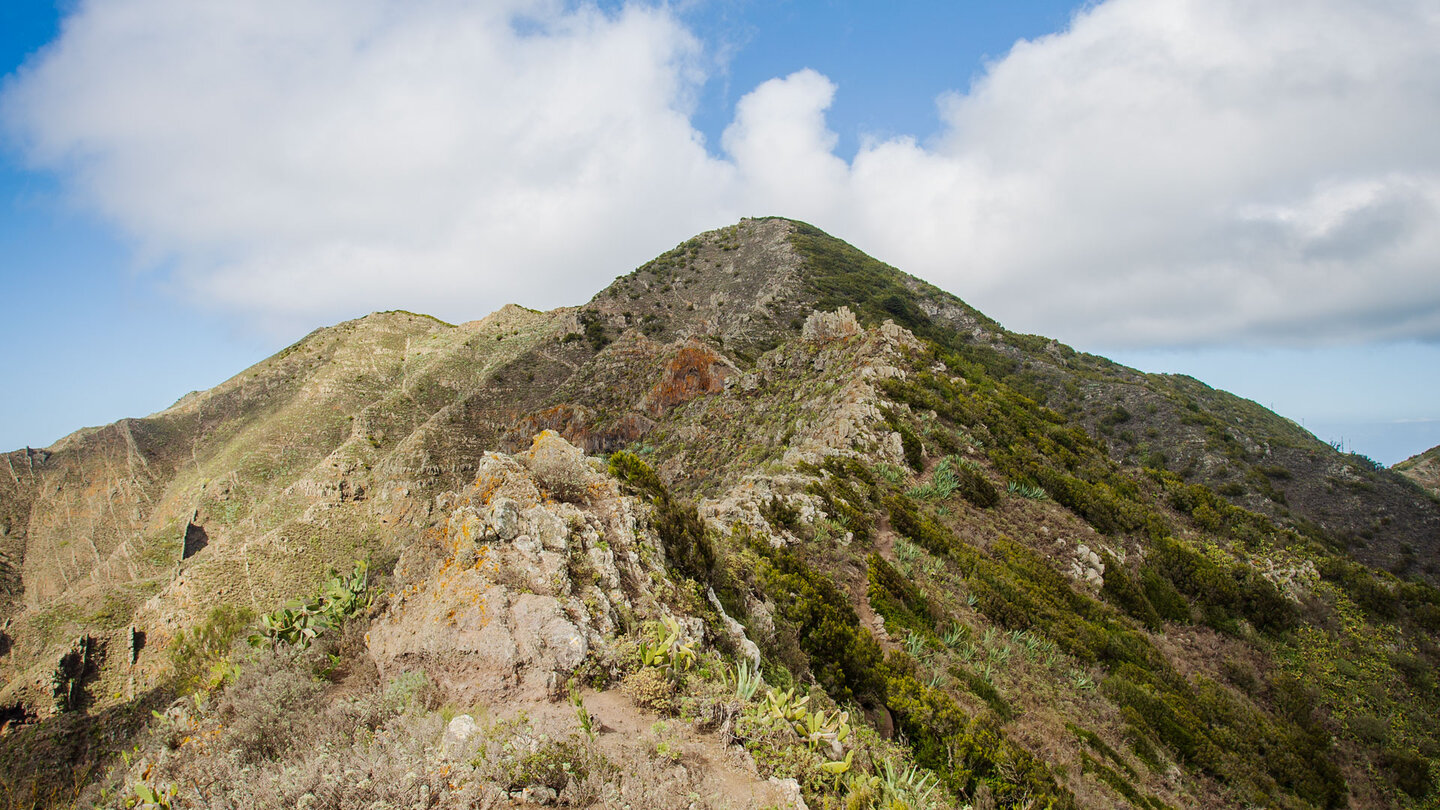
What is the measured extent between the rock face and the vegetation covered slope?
0.03 m

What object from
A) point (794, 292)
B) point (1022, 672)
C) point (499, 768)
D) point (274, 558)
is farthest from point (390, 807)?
point (794, 292)

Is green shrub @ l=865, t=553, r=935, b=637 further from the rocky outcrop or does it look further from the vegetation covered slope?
the rocky outcrop

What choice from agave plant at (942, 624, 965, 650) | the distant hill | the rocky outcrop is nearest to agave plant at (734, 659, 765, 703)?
agave plant at (942, 624, 965, 650)

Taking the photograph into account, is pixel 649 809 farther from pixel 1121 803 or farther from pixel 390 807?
pixel 1121 803

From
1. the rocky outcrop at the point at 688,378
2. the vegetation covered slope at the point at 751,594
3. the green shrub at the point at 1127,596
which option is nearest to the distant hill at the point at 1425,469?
the vegetation covered slope at the point at 751,594

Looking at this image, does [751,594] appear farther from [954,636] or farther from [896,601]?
[954,636]

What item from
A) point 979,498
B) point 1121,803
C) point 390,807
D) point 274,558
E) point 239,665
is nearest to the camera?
point 390,807

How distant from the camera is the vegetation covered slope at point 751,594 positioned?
418cm

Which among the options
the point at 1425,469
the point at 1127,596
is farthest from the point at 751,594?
the point at 1425,469

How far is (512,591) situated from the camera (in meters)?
4.84

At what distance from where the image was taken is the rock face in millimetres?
4352

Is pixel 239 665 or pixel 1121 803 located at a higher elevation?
pixel 239 665

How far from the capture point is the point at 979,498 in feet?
52.3

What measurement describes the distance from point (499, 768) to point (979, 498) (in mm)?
15837
